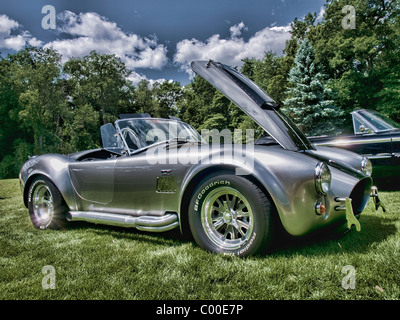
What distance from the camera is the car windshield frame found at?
128 inches

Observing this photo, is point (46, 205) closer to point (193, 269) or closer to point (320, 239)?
point (193, 269)

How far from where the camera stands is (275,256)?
2197 millimetres

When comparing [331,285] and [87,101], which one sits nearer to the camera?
[331,285]

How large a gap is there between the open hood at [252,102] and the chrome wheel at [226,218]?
687 millimetres

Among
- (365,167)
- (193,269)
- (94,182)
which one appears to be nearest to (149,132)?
(94,182)

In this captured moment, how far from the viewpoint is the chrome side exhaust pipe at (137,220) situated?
2.51 m

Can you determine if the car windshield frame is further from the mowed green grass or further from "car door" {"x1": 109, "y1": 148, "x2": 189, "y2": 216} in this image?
the mowed green grass

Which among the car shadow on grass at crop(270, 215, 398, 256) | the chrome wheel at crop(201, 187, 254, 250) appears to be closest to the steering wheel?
the chrome wheel at crop(201, 187, 254, 250)

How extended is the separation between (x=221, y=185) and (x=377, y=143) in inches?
184

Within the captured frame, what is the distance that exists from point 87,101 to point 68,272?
38.6 meters

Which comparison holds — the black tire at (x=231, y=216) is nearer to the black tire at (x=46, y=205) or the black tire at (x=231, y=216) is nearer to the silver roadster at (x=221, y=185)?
the silver roadster at (x=221, y=185)

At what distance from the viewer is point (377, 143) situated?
546 cm
